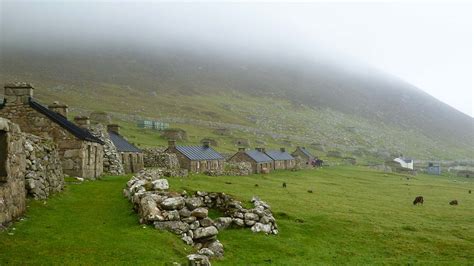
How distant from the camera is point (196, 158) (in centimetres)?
6938

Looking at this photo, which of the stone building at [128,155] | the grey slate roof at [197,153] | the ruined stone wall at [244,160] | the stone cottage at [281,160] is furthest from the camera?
the stone cottage at [281,160]

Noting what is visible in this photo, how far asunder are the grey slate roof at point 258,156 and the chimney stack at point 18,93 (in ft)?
182

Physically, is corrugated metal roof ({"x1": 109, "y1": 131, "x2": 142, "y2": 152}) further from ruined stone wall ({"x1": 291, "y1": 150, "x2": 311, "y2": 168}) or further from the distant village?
ruined stone wall ({"x1": 291, "y1": 150, "x2": 311, "y2": 168})

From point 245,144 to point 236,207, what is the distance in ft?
379

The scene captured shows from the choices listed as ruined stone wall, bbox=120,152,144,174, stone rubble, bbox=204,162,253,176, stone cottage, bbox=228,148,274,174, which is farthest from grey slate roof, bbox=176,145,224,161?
stone cottage, bbox=228,148,274,174

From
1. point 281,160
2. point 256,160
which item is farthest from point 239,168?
point 281,160

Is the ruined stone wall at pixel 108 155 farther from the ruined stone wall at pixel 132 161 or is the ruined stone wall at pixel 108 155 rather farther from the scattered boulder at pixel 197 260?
the scattered boulder at pixel 197 260

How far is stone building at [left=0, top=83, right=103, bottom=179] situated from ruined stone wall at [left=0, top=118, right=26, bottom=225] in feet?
41.5

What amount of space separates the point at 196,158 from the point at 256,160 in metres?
Answer: 19.8

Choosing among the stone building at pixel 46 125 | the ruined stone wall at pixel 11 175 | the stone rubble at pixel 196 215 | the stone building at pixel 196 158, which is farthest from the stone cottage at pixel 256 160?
the ruined stone wall at pixel 11 175

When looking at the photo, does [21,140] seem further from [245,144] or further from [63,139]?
[245,144]

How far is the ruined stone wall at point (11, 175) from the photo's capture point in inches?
773

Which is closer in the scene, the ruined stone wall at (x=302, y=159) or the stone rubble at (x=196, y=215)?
the stone rubble at (x=196, y=215)

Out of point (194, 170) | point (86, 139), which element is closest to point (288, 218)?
point (86, 139)
